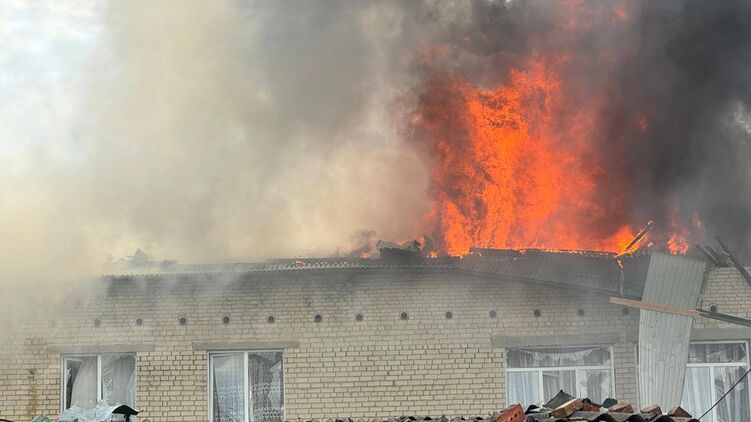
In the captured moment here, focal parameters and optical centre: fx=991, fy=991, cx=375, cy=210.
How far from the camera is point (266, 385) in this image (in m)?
16.9

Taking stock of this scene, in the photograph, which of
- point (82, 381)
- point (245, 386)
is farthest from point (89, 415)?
point (245, 386)

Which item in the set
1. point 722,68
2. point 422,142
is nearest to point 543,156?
point 422,142

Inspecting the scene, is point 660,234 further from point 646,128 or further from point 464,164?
point 464,164

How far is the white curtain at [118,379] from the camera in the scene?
17078 millimetres


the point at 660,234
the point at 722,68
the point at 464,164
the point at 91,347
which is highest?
the point at 722,68

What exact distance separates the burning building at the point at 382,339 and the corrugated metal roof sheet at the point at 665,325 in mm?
22

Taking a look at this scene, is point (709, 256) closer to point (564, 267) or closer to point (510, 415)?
point (564, 267)

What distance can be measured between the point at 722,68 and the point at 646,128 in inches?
65.9

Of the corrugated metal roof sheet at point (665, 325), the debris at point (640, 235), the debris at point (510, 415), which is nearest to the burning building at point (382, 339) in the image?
the corrugated metal roof sheet at point (665, 325)

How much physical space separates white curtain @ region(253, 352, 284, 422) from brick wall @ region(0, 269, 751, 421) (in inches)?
10.0

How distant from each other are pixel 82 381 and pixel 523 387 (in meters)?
7.59

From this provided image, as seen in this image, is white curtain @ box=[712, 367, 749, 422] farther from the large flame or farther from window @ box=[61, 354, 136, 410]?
window @ box=[61, 354, 136, 410]

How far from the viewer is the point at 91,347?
17.1 m

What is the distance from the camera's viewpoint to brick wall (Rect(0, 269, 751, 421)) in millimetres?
16344
